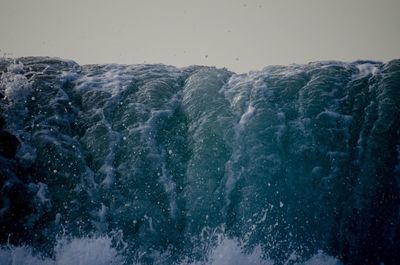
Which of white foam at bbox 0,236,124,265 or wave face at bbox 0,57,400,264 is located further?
wave face at bbox 0,57,400,264

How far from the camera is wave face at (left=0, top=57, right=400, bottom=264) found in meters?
7.70

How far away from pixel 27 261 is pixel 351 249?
8.09 meters

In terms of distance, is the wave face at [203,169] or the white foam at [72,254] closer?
the white foam at [72,254]

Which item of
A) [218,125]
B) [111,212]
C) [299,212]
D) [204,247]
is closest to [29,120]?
[111,212]

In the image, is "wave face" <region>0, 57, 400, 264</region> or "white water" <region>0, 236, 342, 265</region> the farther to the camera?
"wave face" <region>0, 57, 400, 264</region>

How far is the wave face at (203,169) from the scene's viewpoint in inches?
303

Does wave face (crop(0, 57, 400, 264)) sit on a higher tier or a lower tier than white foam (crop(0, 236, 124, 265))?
higher

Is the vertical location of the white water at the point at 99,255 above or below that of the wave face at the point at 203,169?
below

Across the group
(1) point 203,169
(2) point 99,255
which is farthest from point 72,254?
(1) point 203,169

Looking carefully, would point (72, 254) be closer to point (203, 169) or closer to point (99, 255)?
point (99, 255)

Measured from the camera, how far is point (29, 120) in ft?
30.5

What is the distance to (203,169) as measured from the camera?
28.7 feet

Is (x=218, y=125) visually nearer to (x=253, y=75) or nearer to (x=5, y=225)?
(x=253, y=75)

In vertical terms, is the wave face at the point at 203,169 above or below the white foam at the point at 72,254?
above
